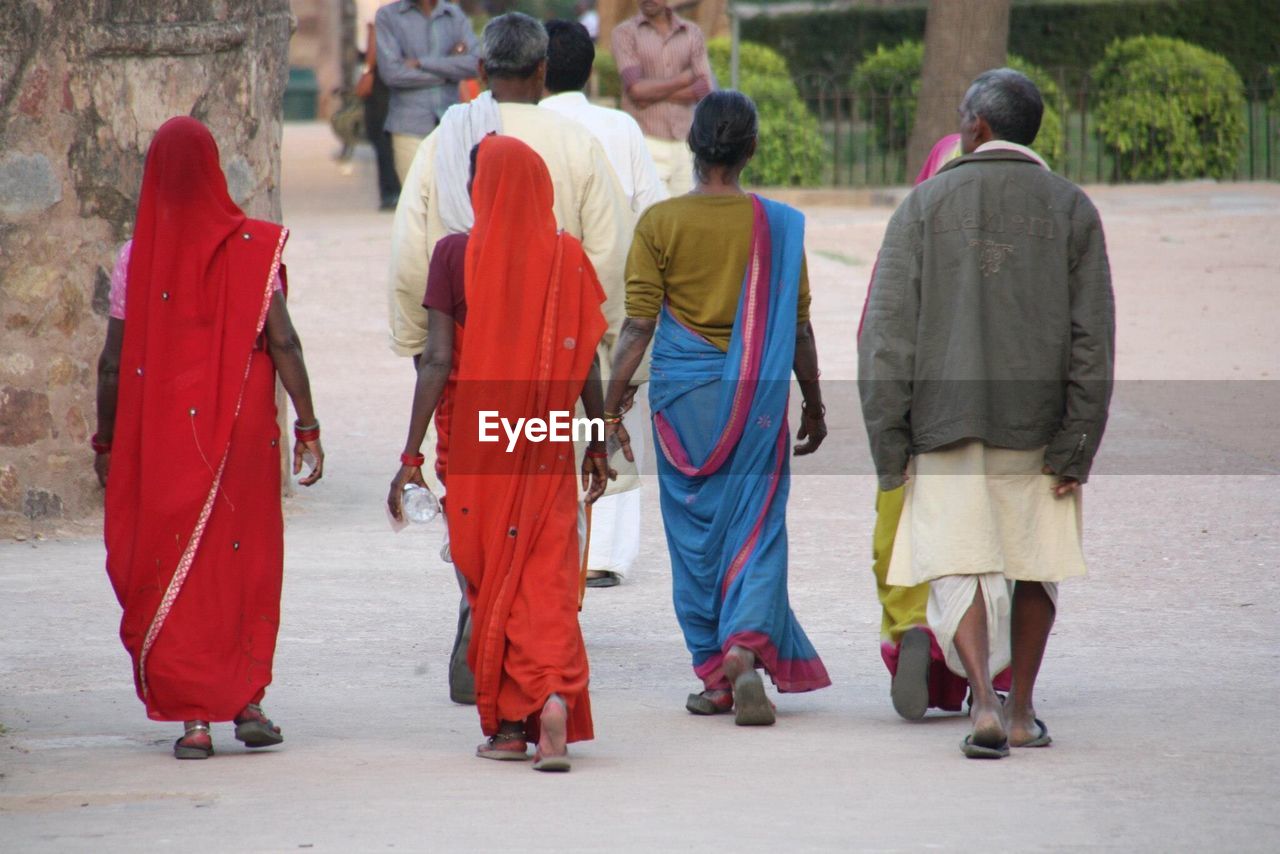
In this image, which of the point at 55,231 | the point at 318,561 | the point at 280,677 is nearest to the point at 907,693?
the point at 280,677

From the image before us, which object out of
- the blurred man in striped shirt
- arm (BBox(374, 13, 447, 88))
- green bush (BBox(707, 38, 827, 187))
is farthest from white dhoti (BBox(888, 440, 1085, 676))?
green bush (BBox(707, 38, 827, 187))

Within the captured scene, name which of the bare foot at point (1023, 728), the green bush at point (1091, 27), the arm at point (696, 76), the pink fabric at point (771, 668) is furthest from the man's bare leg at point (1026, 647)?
the green bush at point (1091, 27)

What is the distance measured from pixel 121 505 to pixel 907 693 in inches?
81.9

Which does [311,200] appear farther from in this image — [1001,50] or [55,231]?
[55,231]

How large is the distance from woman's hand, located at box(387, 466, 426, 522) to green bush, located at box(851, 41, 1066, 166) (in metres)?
14.6

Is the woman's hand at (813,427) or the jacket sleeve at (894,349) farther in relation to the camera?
the woman's hand at (813,427)

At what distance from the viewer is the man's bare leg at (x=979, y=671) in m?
4.62

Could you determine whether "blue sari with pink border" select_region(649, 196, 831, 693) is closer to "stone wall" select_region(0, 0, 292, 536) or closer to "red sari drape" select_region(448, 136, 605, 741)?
"red sari drape" select_region(448, 136, 605, 741)

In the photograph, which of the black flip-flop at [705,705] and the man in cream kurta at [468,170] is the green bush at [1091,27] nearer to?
the man in cream kurta at [468,170]

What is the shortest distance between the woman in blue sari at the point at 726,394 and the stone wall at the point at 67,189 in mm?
3147

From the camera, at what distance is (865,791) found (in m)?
4.32

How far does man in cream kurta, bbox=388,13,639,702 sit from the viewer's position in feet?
17.8

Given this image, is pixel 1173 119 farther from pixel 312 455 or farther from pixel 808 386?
pixel 312 455

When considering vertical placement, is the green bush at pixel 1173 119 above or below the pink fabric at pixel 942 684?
above
